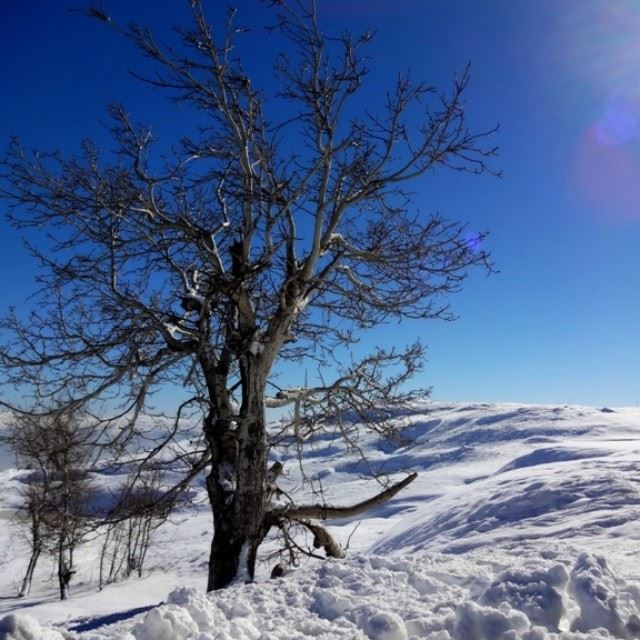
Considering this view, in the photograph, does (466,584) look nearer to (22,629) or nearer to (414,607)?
(414,607)

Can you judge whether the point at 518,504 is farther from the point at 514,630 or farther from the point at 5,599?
the point at 5,599

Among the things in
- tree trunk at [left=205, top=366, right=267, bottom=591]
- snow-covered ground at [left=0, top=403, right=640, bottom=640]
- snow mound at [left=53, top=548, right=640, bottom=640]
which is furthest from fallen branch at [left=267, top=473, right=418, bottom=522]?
snow mound at [left=53, top=548, right=640, bottom=640]

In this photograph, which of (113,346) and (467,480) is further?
(467,480)

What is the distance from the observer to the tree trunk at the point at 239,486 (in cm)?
605

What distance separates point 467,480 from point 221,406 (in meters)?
57.6

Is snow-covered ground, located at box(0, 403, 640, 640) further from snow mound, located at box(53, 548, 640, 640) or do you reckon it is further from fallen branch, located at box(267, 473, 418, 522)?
fallen branch, located at box(267, 473, 418, 522)

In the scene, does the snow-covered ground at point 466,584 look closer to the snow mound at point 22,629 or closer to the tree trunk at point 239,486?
the snow mound at point 22,629

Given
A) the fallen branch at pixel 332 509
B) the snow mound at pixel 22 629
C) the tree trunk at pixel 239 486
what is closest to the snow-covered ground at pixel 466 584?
the snow mound at pixel 22 629

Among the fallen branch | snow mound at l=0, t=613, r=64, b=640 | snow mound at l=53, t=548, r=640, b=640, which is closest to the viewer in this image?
snow mound at l=0, t=613, r=64, b=640

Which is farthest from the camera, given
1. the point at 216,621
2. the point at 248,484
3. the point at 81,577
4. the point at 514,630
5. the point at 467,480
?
the point at 467,480

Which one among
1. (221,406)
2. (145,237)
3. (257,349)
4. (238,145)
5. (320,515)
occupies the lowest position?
(320,515)

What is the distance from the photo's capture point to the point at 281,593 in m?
3.76

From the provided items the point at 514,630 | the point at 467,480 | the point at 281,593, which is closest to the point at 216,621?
the point at 281,593

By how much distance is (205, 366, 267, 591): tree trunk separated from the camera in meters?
6.05
